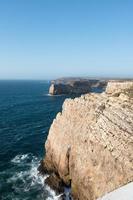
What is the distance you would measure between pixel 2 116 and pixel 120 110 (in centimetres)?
7235

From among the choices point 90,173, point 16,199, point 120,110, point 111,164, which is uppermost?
point 120,110

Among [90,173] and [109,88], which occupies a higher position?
[109,88]

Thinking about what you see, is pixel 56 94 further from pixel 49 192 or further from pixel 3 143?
pixel 49 192

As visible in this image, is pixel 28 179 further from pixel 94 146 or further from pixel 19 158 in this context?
pixel 94 146

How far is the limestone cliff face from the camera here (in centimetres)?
3222

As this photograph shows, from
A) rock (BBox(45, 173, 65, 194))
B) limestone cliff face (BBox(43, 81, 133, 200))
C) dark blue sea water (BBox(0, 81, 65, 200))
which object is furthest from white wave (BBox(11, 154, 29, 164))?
rock (BBox(45, 173, 65, 194))

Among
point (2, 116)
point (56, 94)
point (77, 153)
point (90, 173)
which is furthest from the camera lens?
point (56, 94)

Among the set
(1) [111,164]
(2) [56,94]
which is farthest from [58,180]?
(2) [56,94]

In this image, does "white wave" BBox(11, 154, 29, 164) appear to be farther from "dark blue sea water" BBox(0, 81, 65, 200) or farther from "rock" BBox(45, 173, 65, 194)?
"rock" BBox(45, 173, 65, 194)

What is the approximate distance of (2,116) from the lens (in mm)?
102625

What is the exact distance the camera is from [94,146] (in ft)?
117

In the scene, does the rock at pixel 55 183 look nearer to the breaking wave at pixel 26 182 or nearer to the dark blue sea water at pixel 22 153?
the breaking wave at pixel 26 182

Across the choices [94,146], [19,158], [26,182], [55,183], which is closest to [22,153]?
[19,158]

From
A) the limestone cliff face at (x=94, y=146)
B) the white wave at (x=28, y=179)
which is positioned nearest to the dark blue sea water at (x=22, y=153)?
the white wave at (x=28, y=179)
